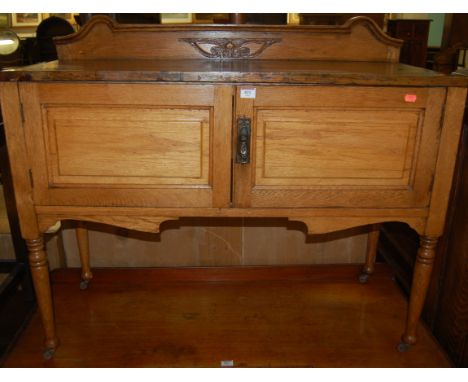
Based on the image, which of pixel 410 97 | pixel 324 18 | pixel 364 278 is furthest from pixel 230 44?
pixel 324 18

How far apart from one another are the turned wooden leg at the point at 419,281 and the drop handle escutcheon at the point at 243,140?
577 mm

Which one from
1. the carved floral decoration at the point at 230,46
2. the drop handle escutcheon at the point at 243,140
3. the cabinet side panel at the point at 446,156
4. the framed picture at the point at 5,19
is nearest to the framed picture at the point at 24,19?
the framed picture at the point at 5,19

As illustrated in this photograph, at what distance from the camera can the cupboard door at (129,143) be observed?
1.08m

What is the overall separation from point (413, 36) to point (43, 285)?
6.24m

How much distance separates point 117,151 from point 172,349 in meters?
0.71

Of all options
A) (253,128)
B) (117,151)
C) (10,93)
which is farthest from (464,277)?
(10,93)

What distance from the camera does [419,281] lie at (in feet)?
4.36

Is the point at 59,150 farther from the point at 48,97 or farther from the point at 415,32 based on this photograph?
the point at 415,32

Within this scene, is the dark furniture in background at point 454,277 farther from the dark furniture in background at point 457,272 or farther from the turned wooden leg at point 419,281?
the turned wooden leg at point 419,281

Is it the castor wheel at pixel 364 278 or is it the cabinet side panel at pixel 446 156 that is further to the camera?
the castor wheel at pixel 364 278

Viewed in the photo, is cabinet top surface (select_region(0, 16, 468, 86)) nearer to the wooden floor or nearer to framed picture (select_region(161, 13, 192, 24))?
the wooden floor

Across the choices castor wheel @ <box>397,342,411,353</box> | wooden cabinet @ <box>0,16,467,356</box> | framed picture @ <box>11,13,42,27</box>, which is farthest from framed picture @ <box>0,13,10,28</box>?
castor wheel @ <box>397,342,411,353</box>

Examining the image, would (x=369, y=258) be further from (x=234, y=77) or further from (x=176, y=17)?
(x=176, y=17)

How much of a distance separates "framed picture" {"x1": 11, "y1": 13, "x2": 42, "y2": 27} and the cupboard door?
4.25 meters
